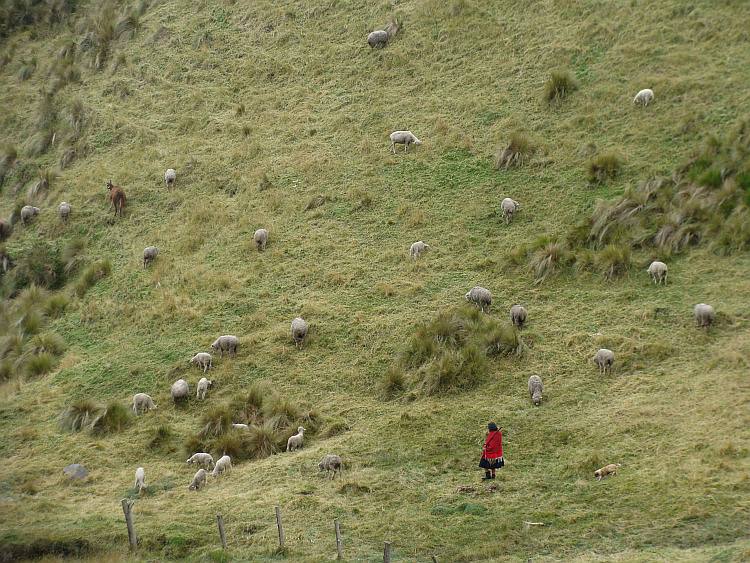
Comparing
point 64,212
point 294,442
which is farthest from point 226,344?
point 64,212

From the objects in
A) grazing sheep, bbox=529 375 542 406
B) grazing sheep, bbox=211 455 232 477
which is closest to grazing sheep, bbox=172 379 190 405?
grazing sheep, bbox=211 455 232 477

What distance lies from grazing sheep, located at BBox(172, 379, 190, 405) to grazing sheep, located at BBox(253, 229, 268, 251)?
18.9ft

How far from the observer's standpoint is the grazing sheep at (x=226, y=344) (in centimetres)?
1764

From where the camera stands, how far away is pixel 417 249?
1925cm

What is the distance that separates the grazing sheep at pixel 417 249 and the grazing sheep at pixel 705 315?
24.3 feet

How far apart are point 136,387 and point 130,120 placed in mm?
15051

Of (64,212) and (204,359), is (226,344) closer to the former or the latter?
(204,359)

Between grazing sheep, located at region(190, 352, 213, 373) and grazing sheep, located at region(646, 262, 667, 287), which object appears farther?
grazing sheep, located at region(190, 352, 213, 373)

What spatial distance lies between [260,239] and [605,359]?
11.1m

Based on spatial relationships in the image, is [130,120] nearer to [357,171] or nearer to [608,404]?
[357,171]

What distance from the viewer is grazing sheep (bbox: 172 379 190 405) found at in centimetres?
1655

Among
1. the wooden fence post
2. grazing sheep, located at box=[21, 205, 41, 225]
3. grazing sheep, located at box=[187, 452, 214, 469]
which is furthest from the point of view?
grazing sheep, located at box=[21, 205, 41, 225]

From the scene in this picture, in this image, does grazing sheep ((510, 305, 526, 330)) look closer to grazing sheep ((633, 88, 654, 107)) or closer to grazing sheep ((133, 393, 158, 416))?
grazing sheep ((133, 393, 158, 416))

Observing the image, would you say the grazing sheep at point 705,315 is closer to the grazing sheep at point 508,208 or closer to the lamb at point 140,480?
the grazing sheep at point 508,208
